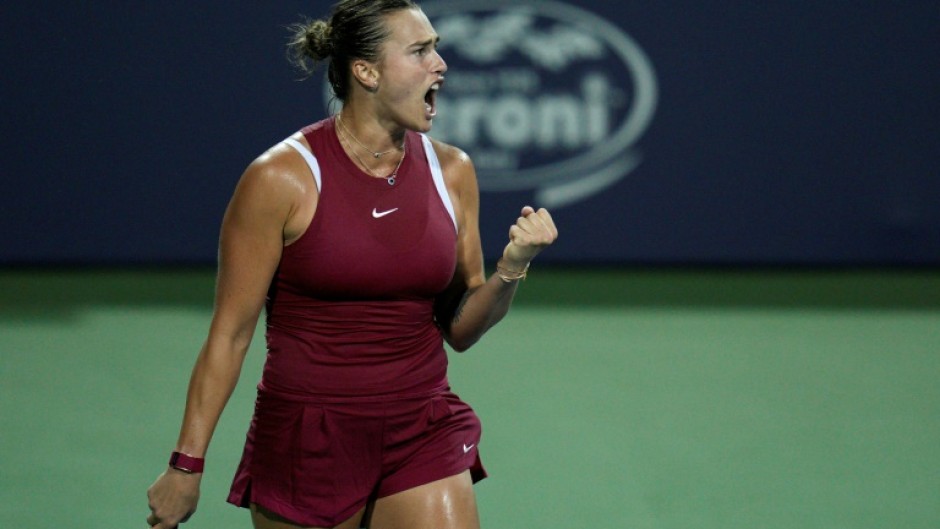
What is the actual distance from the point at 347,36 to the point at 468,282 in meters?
0.62

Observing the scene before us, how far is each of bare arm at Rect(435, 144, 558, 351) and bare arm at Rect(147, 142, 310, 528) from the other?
449 millimetres

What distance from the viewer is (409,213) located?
2953mm

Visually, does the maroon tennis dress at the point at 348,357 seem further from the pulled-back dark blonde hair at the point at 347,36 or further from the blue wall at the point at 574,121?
the blue wall at the point at 574,121

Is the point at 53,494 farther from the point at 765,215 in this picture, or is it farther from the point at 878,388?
the point at 765,215

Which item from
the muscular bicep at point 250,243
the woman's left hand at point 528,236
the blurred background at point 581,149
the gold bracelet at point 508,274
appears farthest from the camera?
the blurred background at point 581,149

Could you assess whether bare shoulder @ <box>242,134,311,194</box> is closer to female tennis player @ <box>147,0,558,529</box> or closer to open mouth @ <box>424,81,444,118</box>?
female tennis player @ <box>147,0,558,529</box>

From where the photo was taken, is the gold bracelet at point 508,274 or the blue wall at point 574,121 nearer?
the gold bracelet at point 508,274

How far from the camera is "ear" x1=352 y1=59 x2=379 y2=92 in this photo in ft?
9.77

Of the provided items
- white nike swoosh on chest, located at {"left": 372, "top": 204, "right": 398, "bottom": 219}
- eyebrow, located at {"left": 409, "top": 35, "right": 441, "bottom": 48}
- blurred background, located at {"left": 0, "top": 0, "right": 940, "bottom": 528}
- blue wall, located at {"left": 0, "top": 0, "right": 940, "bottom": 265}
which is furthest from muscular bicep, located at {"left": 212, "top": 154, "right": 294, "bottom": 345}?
blue wall, located at {"left": 0, "top": 0, "right": 940, "bottom": 265}

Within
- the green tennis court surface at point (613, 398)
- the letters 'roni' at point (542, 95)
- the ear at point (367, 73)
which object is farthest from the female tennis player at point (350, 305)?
the letters 'roni' at point (542, 95)

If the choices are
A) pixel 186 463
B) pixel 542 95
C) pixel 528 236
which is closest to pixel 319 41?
pixel 528 236

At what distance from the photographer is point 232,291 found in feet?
9.22

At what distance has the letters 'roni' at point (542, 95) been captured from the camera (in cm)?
730

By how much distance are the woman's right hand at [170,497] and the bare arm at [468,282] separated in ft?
2.30
